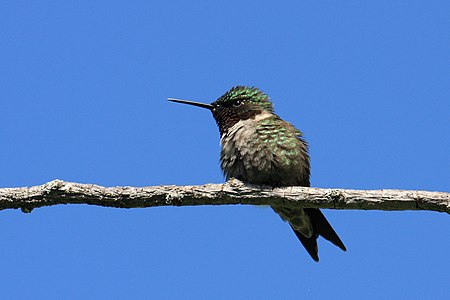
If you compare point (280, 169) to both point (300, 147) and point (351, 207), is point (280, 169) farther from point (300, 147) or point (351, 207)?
point (351, 207)

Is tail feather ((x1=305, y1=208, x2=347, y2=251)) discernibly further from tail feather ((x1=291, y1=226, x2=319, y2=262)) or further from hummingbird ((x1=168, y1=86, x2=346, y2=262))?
tail feather ((x1=291, y1=226, x2=319, y2=262))

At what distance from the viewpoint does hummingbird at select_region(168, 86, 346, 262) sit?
580 cm

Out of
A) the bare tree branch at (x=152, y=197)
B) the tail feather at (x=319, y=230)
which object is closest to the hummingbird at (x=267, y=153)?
the tail feather at (x=319, y=230)

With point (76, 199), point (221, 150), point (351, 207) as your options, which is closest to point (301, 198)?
point (351, 207)

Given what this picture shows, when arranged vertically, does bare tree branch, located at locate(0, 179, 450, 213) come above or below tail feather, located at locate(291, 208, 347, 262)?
above

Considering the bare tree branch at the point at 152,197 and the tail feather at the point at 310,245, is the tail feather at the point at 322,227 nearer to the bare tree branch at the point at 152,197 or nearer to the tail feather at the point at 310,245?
the tail feather at the point at 310,245

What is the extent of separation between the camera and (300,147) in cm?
620

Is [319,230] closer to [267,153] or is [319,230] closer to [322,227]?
[322,227]

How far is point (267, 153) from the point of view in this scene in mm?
5863

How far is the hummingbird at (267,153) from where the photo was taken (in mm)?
5801

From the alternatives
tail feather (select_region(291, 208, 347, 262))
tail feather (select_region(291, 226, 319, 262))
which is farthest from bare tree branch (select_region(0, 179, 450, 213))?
tail feather (select_region(291, 226, 319, 262))

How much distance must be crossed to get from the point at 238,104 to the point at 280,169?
144 centimetres

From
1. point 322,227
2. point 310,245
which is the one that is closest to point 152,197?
point 322,227

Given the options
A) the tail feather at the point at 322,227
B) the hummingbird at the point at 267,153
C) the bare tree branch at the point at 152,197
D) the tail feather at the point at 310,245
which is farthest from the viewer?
the tail feather at the point at 310,245
